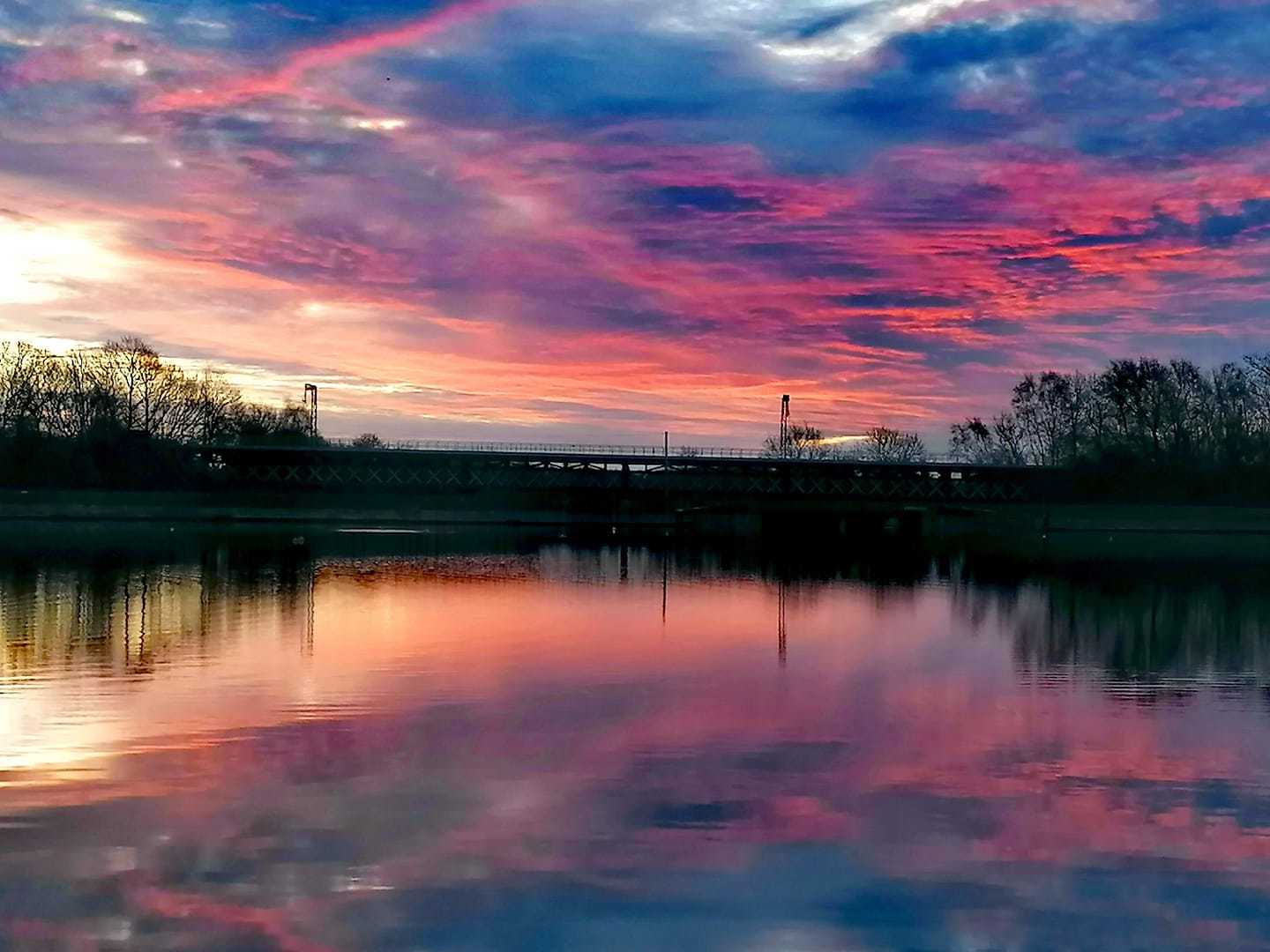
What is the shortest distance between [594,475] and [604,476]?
1.06m

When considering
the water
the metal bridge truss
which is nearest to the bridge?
the metal bridge truss

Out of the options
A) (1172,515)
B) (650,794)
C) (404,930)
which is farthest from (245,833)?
(1172,515)

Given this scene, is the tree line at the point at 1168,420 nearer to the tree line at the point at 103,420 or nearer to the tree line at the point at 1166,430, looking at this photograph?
the tree line at the point at 1166,430

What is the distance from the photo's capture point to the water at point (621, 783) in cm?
1017

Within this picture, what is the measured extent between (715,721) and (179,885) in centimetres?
904

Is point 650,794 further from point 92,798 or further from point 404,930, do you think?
point 92,798

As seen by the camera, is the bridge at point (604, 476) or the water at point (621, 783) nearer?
the water at point (621, 783)

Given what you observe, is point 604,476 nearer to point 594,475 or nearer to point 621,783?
point 594,475

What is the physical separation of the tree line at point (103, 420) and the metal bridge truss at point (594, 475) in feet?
24.9

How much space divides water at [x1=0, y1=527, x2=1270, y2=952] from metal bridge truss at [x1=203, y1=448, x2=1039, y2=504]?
95.5 metres

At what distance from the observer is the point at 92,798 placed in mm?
13125

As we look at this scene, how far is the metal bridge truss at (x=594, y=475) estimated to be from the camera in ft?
416

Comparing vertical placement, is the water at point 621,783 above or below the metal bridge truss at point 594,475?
below

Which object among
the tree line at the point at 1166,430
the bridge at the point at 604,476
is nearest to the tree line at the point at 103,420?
the bridge at the point at 604,476
